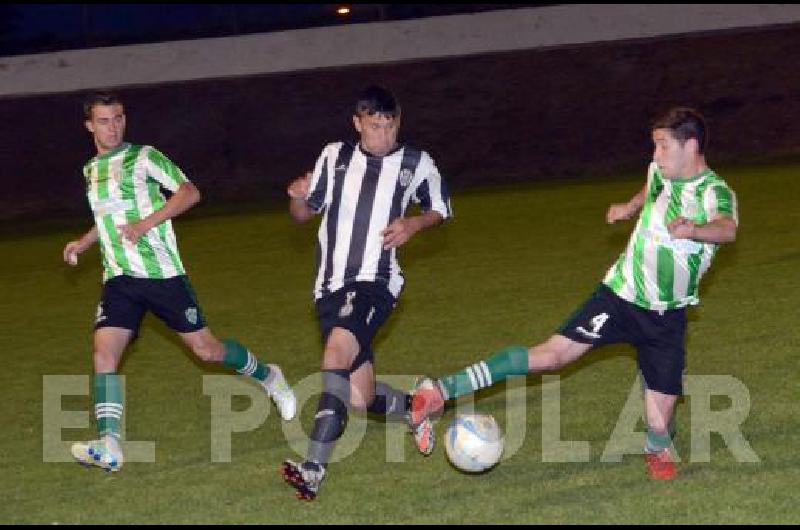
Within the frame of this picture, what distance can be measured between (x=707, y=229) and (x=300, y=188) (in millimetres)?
1773

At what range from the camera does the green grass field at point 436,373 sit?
5.89 m

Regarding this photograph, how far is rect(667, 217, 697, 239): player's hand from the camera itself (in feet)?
18.6

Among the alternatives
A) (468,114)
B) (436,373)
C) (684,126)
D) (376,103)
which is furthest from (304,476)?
(468,114)

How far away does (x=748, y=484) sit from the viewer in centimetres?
589

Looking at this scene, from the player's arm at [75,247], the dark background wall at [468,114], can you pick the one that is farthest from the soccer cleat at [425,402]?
the dark background wall at [468,114]

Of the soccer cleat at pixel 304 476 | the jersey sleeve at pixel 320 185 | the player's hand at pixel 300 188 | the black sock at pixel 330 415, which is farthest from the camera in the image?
the jersey sleeve at pixel 320 185

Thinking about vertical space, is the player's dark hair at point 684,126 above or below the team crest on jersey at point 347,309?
above

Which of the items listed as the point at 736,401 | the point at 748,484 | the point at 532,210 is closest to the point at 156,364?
the point at 736,401

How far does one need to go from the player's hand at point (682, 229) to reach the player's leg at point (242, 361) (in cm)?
270

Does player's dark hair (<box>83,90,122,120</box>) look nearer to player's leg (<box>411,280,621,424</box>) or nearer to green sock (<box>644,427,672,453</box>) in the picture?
player's leg (<box>411,280,621,424</box>)

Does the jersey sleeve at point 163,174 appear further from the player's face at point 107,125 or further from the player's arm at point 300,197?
the player's arm at point 300,197

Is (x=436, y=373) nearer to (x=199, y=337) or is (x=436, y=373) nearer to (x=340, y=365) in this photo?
(x=199, y=337)

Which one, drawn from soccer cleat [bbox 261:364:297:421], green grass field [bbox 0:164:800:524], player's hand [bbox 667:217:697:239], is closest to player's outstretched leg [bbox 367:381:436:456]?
green grass field [bbox 0:164:800:524]

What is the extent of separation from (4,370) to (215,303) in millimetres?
2913
